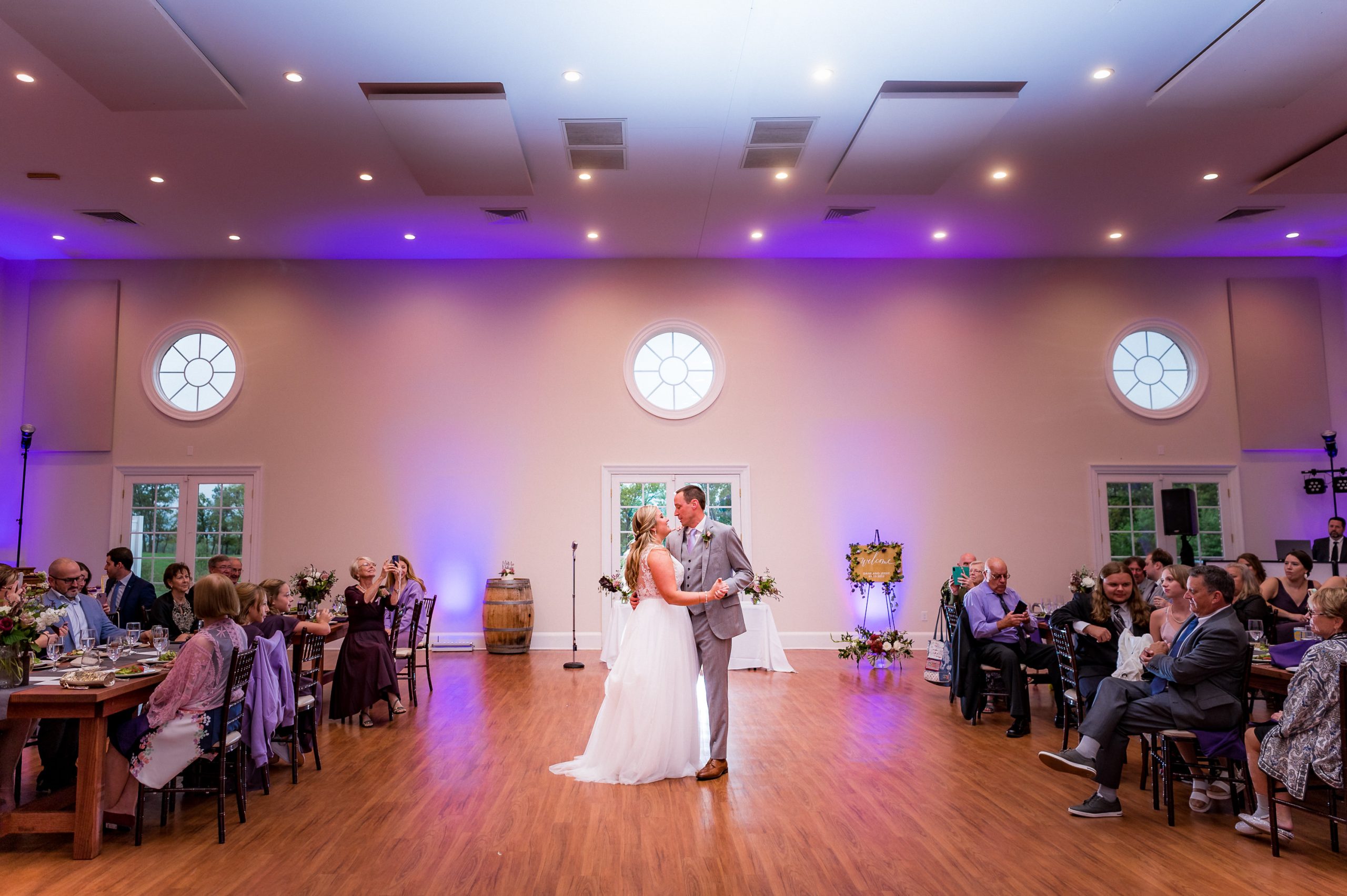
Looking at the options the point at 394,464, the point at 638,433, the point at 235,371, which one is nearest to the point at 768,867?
the point at 638,433

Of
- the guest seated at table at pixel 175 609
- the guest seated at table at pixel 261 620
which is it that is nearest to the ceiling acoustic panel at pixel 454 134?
the guest seated at table at pixel 261 620

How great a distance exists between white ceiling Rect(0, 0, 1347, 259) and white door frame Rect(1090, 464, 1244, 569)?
9.42 ft

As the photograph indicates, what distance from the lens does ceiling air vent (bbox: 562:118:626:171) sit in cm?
737

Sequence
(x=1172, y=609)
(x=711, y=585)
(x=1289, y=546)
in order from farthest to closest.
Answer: (x=1289, y=546) → (x=711, y=585) → (x=1172, y=609)

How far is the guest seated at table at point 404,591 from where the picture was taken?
270 inches

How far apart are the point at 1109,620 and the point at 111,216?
35.4 ft

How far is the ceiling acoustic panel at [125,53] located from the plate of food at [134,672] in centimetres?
415

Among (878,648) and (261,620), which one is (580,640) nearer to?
(878,648)

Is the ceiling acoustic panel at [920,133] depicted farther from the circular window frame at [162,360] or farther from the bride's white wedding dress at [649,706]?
the circular window frame at [162,360]

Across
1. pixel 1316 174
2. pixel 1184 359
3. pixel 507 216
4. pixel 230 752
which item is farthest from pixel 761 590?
pixel 1184 359

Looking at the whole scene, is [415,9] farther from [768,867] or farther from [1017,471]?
[1017,471]

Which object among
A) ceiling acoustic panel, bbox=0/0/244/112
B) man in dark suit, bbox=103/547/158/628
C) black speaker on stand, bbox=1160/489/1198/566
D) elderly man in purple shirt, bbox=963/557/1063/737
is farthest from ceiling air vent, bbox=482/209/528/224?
black speaker on stand, bbox=1160/489/1198/566

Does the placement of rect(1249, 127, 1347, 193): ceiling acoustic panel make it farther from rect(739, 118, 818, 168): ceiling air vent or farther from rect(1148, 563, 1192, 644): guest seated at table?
rect(1148, 563, 1192, 644): guest seated at table

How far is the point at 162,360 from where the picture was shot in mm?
10906
